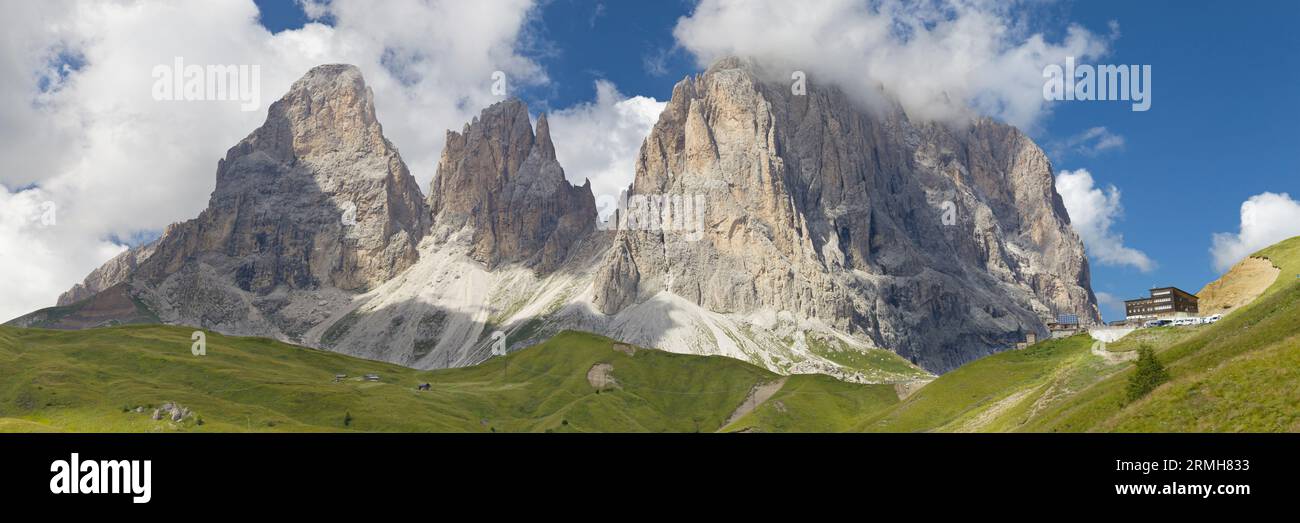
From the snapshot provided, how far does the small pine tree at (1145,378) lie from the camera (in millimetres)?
80938

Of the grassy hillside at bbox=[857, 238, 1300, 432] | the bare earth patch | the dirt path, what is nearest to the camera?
the grassy hillside at bbox=[857, 238, 1300, 432]

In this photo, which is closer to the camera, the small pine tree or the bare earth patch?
the small pine tree

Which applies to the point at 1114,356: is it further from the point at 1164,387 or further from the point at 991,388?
the point at 1164,387

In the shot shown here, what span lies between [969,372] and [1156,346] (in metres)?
53.3

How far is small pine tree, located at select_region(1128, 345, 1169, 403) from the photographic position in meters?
80.9

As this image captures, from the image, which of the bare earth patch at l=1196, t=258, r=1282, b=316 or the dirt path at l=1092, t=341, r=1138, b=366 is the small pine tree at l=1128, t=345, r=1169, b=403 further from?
the bare earth patch at l=1196, t=258, r=1282, b=316

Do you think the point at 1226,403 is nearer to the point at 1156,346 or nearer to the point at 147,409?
the point at 1156,346

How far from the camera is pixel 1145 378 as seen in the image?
82.6 meters

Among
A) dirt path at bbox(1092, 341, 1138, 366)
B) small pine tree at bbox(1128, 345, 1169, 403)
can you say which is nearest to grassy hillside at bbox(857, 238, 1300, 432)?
dirt path at bbox(1092, 341, 1138, 366)

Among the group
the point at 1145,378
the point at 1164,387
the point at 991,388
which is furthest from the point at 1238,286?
the point at 1164,387
